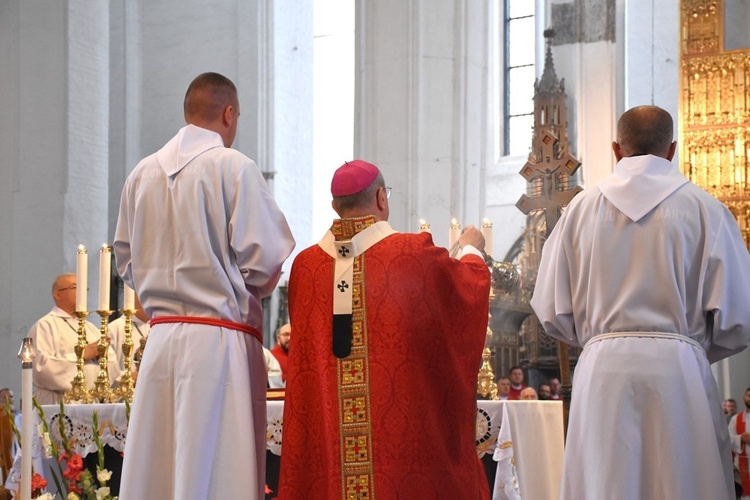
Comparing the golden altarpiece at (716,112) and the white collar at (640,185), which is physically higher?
the golden altarpiece at (716,112)

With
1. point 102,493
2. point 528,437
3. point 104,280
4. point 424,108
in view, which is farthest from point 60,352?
point 424,108

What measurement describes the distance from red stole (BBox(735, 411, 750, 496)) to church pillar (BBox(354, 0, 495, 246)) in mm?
3280

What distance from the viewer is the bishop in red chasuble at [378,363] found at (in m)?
4.21

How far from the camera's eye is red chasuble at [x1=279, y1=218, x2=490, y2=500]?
420 centimetres

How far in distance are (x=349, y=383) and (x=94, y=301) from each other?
9427mm

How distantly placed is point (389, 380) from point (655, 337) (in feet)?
3.16

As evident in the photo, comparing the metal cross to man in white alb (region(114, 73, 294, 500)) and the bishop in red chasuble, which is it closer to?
the bishop in red chasuble

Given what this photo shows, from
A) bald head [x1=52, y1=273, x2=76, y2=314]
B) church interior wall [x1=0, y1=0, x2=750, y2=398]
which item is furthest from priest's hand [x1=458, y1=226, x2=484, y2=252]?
church interior wall [x1=0, y1=0, x2=750, y2=398]

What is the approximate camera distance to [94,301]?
13188mm

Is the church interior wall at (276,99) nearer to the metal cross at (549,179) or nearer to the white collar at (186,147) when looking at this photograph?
the metal cross at (549,179)

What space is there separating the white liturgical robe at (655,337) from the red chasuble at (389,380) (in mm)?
424

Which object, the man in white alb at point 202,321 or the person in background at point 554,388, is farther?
the person in background at point 554,388

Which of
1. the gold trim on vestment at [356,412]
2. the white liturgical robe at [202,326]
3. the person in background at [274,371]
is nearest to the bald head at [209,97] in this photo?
the white liturgical robe at [202,326]

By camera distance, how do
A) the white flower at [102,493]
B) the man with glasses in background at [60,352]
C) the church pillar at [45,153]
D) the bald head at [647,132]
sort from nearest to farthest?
the bald head at [647,132]
the white flower at [102,493]
the man with glasses in background at [60,352]
the church pillar at [45,153]
